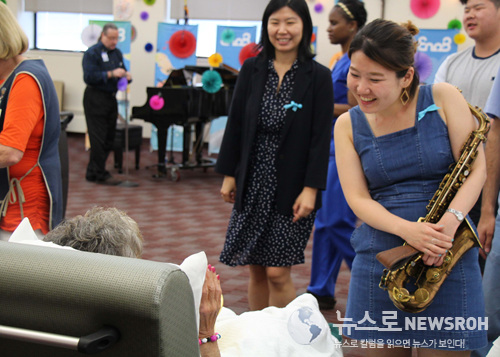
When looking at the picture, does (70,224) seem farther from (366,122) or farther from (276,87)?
(276,87)

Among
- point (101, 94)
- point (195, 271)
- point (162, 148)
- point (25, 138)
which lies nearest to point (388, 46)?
point (195, 271)

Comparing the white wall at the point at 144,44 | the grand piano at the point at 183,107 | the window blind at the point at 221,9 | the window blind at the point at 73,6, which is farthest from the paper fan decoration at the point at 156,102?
the window blind at the point at 73,6

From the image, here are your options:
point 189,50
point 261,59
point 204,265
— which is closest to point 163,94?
point 189,50

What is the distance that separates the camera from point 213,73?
26.3 feet

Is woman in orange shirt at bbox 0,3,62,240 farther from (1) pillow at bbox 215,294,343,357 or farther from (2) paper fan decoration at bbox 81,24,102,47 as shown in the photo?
(2) paper fan decoration at bbox 81,24,102,47

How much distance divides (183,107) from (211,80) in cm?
54

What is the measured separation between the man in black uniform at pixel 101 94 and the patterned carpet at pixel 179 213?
34cm

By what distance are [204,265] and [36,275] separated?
0.41 metres

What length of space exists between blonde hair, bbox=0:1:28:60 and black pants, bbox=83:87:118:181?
5.36 m

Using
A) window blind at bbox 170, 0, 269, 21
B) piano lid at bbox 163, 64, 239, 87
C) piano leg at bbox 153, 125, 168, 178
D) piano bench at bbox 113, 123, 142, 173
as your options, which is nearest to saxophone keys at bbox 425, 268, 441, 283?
piano leg at bbox 153, 125, 168, 178

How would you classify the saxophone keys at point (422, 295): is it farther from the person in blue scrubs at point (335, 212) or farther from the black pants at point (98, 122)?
the black pants at point (98, 122)

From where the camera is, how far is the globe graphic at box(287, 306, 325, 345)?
204 cm

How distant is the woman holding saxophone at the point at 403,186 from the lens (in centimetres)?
171

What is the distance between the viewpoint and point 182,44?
1044cm
